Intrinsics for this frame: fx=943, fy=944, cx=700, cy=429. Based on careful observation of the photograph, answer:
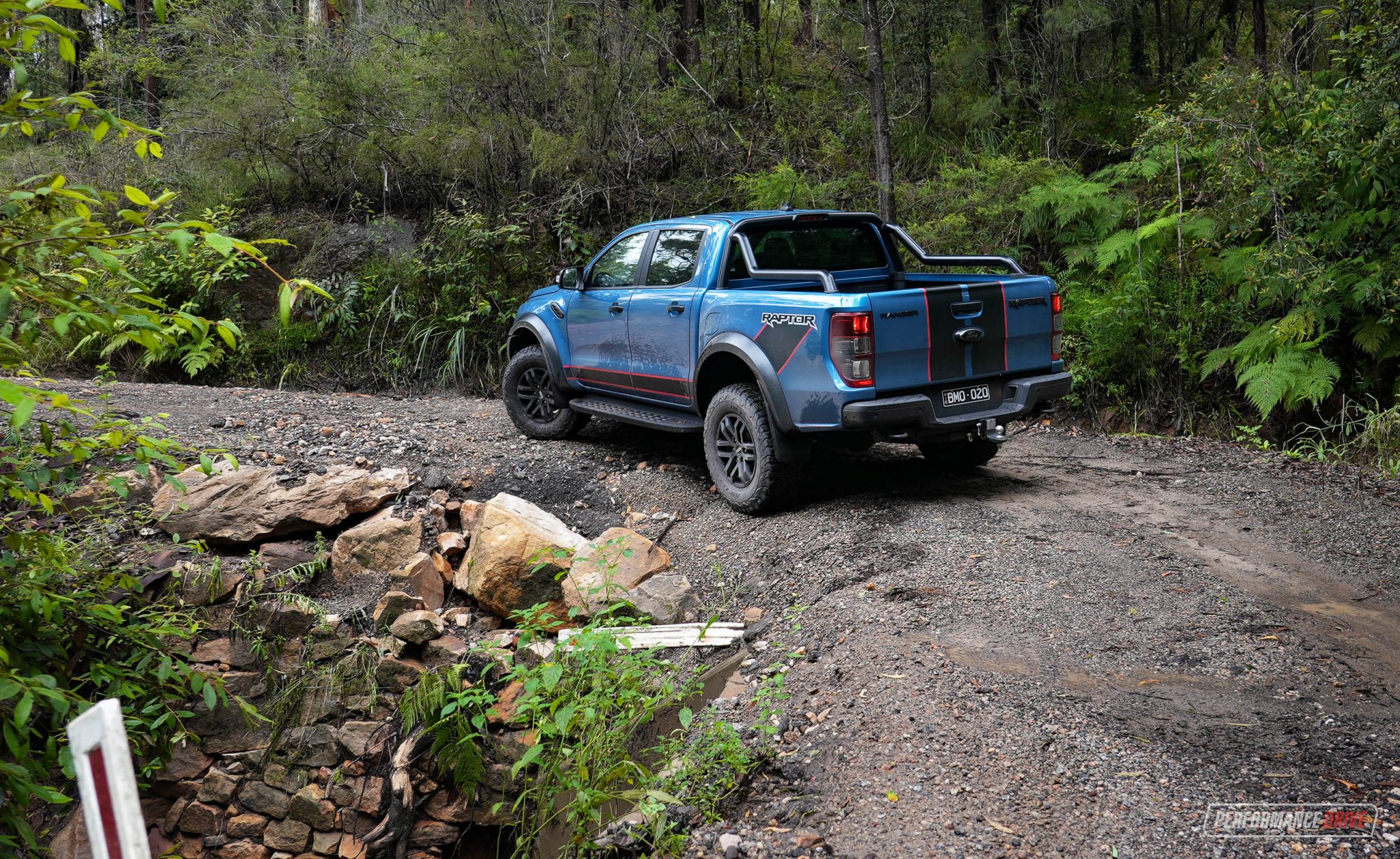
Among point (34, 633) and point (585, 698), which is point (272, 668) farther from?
point (585, 698)

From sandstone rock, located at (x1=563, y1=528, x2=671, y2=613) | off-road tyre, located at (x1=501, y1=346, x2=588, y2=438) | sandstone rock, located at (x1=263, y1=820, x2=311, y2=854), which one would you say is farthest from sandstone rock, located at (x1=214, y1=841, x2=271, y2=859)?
off-road tyre, located at (x1=501, y1=346, x2=588, y2=438)

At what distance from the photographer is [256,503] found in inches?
253

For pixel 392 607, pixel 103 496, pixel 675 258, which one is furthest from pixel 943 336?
pixel 103 496

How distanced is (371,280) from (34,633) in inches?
351

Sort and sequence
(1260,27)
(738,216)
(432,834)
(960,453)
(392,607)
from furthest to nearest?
(1260,27) < (960,453) < (738,216) < (392,607) < (432,834)

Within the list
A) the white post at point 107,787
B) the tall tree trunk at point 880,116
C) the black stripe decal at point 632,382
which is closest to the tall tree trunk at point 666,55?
the tall tree trunk at point 880,116

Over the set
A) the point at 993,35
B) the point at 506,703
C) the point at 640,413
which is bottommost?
the point at 506,703

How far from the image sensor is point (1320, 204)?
815cm

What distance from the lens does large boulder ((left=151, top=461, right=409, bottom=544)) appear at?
20.5ft

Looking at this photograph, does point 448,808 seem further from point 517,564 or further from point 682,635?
point 682,635

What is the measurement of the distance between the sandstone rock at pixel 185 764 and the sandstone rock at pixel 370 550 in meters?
1.28

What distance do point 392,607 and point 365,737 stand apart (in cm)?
79

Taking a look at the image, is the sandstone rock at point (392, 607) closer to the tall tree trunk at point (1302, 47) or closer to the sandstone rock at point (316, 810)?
the sandstone rock at point (316, 810)

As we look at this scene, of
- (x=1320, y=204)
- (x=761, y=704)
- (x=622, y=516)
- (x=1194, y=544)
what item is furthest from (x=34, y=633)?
(x=1320, y=204)
